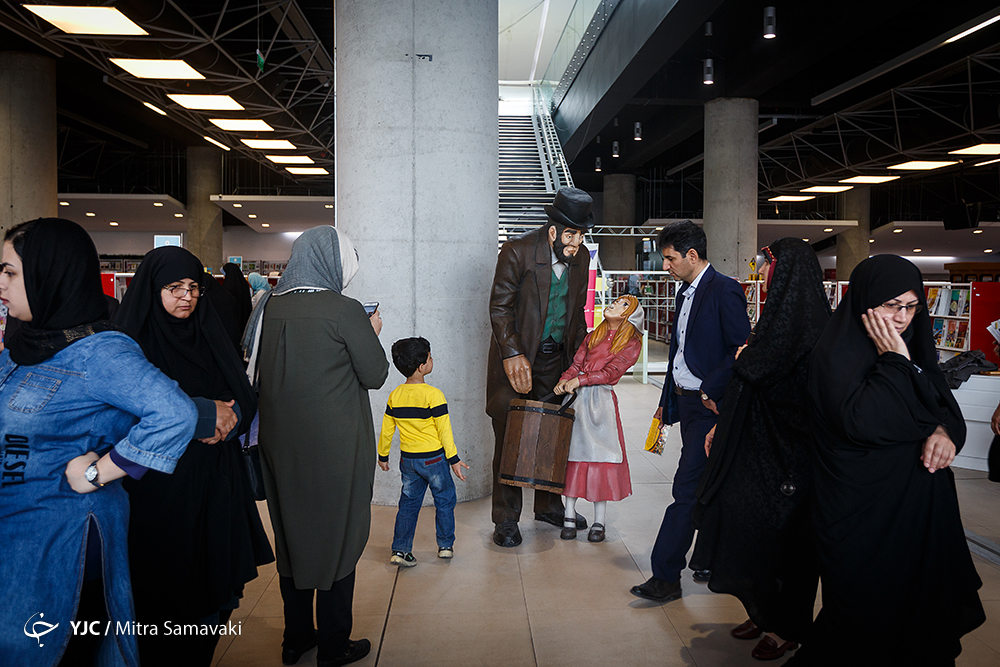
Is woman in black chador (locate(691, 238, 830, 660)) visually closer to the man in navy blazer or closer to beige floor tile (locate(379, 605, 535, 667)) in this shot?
the man in navy blazer

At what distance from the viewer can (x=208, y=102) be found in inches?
623

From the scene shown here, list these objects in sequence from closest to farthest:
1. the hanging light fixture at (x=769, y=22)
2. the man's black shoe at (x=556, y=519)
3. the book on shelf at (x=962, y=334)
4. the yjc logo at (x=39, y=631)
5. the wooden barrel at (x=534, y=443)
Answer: the yjc logo at (x=39, y=631) → the wooden barrel at (x=534, y=443) → the man's black shoe at (x=556, y=519) → the book on shelf at (x=962, y=334) → the hanging light fixture at (x=769, y=22)

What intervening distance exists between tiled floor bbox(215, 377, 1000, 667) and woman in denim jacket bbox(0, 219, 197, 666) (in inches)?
53.1

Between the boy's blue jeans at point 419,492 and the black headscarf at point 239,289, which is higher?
the black headscarf at point 239,289

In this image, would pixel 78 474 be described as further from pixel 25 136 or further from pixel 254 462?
pixel 25 136

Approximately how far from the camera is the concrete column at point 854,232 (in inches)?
1246

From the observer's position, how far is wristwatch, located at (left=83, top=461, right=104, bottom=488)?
178cm

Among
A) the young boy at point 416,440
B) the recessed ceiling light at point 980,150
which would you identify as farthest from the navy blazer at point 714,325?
the recessed ceiling light at point 980,150

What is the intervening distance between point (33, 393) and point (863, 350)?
241 cm

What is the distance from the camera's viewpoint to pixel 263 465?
2.95m

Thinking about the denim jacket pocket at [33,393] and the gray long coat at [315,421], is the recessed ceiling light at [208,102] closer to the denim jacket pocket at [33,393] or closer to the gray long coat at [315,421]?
the gray long coat at [315,421]

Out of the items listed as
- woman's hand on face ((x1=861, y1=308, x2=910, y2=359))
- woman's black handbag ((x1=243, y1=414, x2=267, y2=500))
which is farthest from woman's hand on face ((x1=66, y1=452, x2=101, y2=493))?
woman's hand on face ((x1=861, y1=308, x2=910, y2=359))

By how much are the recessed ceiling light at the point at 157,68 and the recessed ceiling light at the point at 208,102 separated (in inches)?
61.6

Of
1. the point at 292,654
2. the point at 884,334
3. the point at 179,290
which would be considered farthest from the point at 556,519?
the point at 179,290
